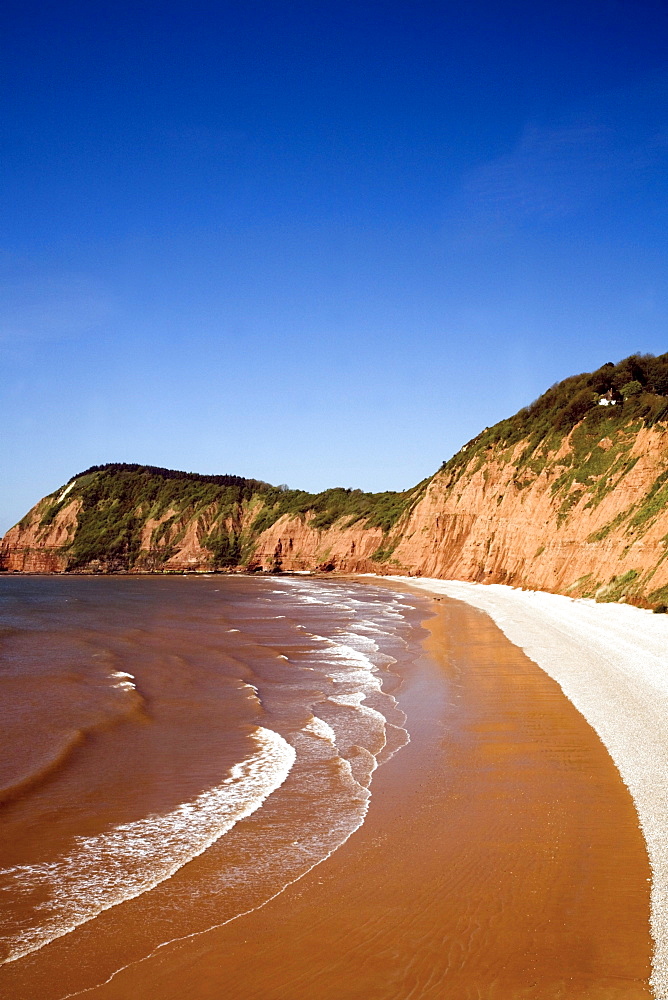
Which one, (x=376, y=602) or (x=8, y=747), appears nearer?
(x=8, y=747)

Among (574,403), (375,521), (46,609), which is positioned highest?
(574,403)

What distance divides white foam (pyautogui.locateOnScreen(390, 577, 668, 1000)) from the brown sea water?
0.21 metres

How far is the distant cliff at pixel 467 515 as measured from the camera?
130 ft

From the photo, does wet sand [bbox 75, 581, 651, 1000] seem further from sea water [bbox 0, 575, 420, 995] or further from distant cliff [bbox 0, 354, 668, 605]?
distant cliff [bbox 0, 354, 668, 605]

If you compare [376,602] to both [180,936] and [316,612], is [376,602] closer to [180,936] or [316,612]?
[316,612]

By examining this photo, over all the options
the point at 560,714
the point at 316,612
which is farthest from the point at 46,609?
the point at 560,714

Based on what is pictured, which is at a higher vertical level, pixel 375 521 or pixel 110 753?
pixel 375 521

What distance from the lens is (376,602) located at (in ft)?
152

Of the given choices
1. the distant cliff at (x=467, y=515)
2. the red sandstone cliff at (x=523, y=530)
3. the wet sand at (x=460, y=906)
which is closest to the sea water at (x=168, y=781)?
the wet sand at (x=460, y=906)

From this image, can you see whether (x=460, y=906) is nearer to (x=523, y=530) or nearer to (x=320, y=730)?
(x=320, y=730)

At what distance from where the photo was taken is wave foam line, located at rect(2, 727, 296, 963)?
226 inches

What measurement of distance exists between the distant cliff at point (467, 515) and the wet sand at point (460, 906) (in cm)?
2019

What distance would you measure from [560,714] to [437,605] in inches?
1189

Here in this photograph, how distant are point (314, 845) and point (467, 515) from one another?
62.5 m
